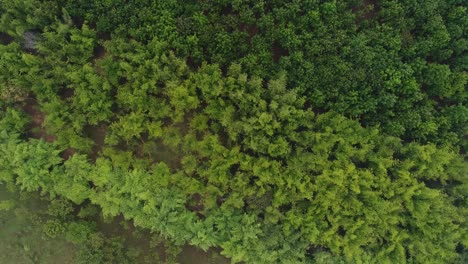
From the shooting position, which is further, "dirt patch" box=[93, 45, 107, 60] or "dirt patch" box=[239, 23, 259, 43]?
"dirt patch" box=[93, 45, 107, 60]

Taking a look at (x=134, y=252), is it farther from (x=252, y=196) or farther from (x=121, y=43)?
(x=121, y=43)

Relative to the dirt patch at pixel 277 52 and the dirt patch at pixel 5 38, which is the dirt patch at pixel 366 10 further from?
the dirt patch at pixel 5 38

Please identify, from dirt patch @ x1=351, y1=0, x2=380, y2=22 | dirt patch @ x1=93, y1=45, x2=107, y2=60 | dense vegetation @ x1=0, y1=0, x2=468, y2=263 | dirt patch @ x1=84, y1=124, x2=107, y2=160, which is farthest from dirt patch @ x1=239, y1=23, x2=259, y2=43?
dirt patch @ x1=84, y1=124, x2=107, y2=160

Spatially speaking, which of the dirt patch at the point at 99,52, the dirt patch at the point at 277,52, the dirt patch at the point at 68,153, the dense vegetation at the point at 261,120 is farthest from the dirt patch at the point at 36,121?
the dirt patch at the point at 277,52

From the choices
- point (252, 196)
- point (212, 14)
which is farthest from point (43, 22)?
point (252, 196)

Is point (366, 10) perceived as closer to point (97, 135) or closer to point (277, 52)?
point (277, 52)

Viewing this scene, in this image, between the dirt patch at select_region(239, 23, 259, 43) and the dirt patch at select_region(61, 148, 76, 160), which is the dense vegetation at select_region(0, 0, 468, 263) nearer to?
the dirt patch at select_region(239, 23, 259, 43)
